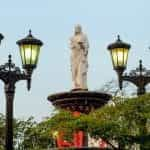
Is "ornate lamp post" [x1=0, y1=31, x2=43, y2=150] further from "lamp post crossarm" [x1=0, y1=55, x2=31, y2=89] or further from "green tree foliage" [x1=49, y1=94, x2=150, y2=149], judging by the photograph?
"green tree foliage" [x1=49, y1=94, x2=150, y2=149]

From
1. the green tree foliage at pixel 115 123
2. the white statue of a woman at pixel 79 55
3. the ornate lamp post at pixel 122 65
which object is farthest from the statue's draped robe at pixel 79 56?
the ornate lamp post at pixel 122 65

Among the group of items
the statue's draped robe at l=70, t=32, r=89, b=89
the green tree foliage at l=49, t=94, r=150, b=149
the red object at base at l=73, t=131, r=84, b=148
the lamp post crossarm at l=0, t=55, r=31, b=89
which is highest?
the statue's draped robe at l=70, t=32, r=89, b=89

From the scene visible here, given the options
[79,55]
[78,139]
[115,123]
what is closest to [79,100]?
[78,139]

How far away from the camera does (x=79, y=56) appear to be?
19.5 m

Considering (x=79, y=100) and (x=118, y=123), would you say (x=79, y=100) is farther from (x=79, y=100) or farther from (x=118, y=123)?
(x=118, y=123)

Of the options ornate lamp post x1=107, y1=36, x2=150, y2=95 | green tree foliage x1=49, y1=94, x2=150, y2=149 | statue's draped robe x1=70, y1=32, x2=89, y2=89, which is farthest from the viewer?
statue's draped robe x1=70, y1=32, x2=89, y2=89

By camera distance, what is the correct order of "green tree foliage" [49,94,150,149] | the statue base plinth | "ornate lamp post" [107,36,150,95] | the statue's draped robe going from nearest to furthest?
1. the statue base plinth
2. "ornate lamp post" [107,36,150,95]
3. "green tree foliage" [49,94,150,149]
4. the statue's draped robe

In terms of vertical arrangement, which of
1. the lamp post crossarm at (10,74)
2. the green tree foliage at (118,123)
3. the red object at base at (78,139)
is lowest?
the red object at base at (78,139)

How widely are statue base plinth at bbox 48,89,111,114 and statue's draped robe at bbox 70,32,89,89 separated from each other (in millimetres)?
3446

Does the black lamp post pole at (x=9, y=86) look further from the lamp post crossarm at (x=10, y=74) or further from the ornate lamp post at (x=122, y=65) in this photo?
the ornate lamp post at (x=122, y=65)

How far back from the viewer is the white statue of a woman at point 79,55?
19.3 meters

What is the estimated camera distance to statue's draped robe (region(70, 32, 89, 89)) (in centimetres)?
1928

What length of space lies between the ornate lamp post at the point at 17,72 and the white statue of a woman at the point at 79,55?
3157 mm

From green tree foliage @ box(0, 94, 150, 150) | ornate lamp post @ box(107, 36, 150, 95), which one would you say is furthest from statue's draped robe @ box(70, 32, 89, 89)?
ornate lamp post @ box(107, 36, 150, 95)
